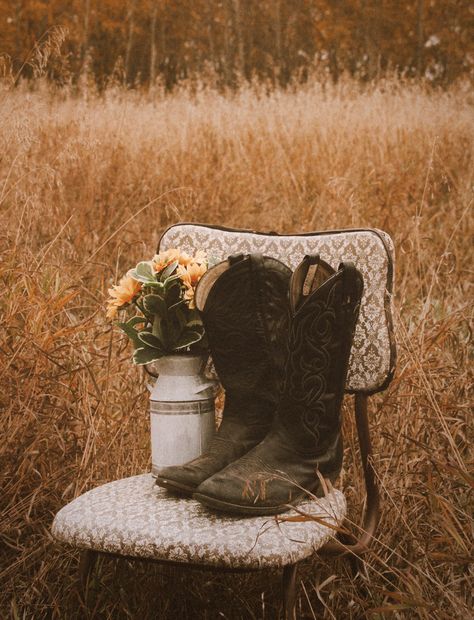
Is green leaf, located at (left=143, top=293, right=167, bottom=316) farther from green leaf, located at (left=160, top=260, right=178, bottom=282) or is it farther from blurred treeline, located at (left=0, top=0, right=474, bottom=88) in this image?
blurred treeline, located at (left=0, top=0, right=474, bottom=88)

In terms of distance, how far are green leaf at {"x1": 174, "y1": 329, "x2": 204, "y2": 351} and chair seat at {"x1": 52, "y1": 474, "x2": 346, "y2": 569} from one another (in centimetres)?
30

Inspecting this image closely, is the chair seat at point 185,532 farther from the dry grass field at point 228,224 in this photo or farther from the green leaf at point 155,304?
the green leaf at point 155,304

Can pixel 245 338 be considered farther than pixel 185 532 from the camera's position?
Yes

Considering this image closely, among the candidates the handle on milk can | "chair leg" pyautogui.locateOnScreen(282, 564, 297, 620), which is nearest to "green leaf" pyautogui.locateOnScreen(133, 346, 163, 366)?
the handle on milk can

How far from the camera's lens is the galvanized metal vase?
138 cm

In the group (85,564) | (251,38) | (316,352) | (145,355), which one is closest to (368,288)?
(316,352)

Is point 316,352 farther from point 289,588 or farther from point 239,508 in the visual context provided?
point 289,588

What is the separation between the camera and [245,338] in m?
1.40

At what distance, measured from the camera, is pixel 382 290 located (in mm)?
1446

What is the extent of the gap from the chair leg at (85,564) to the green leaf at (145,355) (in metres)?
0.38

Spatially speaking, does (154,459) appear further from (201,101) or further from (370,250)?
(201,101)

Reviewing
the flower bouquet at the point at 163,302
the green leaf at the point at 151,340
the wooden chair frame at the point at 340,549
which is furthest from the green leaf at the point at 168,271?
the wooden chair frame at the point at 340,549

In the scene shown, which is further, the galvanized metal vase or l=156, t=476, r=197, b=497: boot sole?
the galvanized metal vase

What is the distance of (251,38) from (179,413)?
10.2 ft
